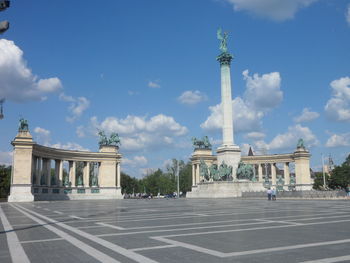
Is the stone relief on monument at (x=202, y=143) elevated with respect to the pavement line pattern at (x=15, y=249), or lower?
elevated

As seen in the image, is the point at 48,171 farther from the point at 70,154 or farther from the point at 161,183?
the point at 161,183

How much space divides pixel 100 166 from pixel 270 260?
A: 9112cm

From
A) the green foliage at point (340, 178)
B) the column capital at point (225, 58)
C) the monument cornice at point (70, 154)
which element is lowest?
the green foliage at point (340, 178)

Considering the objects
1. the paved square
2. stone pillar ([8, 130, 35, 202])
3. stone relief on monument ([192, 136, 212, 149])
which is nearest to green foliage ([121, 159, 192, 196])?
stone relief on monument ([192, 136, 212, 149])

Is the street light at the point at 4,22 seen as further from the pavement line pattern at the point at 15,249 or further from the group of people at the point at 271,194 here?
the group of people at the point at 271,194

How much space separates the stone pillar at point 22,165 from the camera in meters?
70.9

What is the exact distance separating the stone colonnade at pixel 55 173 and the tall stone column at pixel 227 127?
37246 millimetres

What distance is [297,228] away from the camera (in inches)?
611

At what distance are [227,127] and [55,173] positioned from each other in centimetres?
4618

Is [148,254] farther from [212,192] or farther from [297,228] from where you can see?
[212,192]

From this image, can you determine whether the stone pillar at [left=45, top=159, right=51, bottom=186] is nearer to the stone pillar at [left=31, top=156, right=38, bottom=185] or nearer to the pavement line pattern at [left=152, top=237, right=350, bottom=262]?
the stone pillar at [left=31, top=156, right=38, bottom=185]

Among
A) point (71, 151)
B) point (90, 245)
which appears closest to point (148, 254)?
point (90, 245)

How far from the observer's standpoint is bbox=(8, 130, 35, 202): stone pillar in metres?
70.9

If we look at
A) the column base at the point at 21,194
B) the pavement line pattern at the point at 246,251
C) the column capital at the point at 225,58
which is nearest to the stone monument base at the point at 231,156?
the column capital at the point at 225,58
